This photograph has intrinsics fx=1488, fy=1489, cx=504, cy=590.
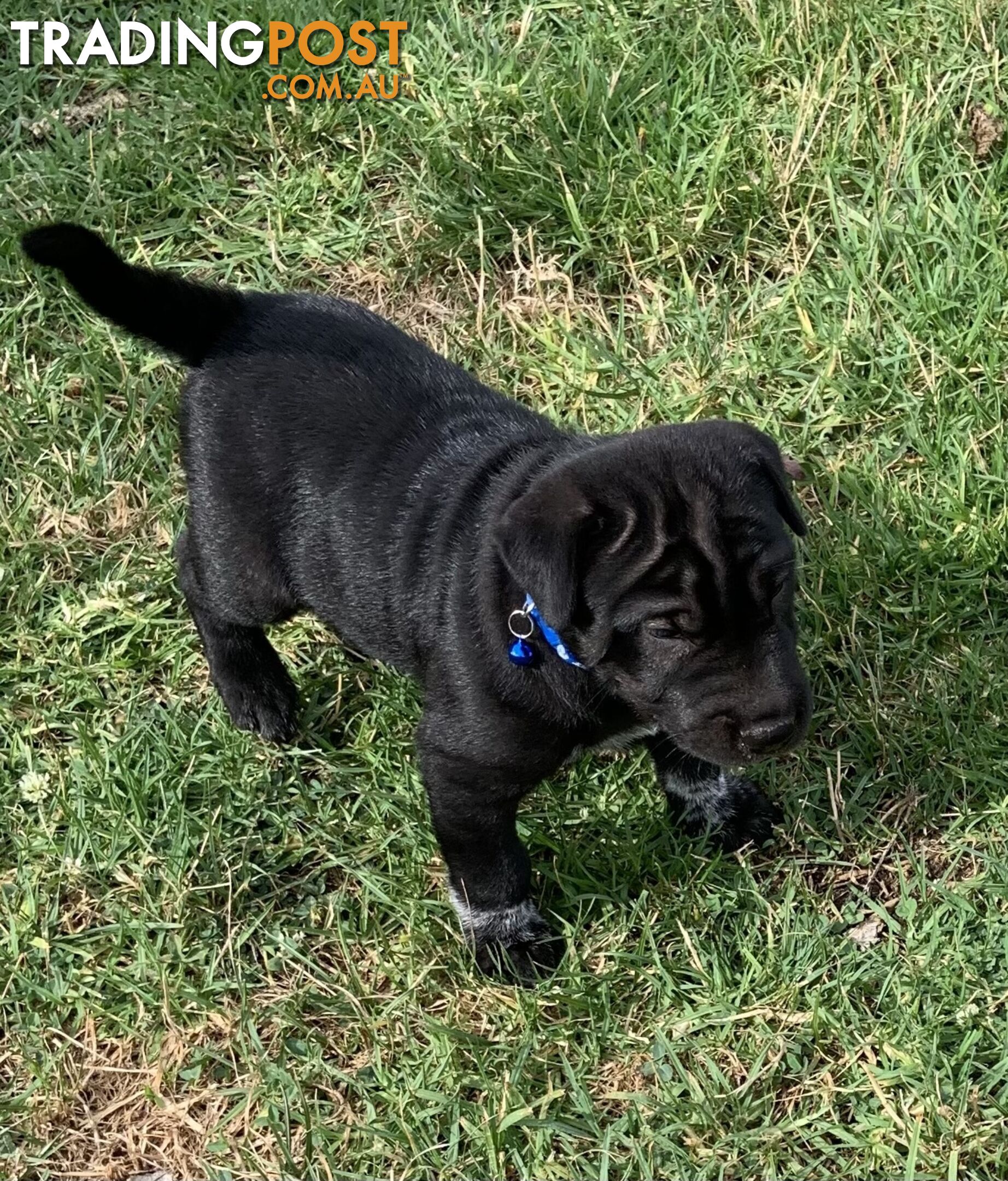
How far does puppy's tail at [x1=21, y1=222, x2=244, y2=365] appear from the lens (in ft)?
14.4

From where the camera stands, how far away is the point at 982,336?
576 cm

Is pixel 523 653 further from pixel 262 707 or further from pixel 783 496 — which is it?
pixel 262 707

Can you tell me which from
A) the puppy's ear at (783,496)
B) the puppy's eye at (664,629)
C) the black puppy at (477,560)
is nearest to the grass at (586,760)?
the black puppy at (477,560)

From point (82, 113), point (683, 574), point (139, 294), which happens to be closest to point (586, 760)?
point (683, 574)

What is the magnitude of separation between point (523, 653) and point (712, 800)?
1108 millimetres

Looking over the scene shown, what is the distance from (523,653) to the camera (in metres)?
4.15

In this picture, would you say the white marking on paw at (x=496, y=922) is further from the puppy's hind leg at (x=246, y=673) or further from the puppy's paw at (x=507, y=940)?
the puppy's hind leg at (x=246, y=673)

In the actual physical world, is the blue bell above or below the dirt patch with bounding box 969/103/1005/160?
below

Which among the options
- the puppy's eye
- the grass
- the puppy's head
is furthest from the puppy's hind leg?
the puppy's eye

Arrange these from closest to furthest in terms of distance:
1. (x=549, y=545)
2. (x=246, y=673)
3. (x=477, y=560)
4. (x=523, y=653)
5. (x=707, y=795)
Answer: (x=549, y=545) → (x=523, y=653) → (x=477, y=560) → (x=707, y=795) → (x=246, y=673)

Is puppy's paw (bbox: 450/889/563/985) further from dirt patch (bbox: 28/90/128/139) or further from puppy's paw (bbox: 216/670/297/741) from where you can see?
dirt patch (bbox: 28/90/128/139)

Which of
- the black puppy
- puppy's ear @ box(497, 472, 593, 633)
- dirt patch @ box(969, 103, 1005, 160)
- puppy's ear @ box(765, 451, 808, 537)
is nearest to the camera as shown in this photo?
puppy's ear @ box(497, 472, 593, 633)

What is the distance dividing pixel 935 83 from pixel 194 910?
4.56 metres

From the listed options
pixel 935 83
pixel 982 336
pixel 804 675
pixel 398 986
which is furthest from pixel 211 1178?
pixel 935 83
